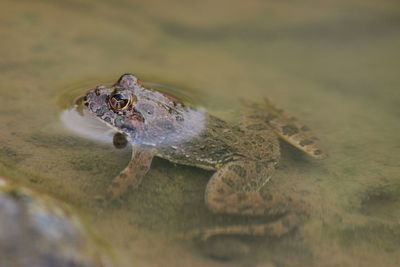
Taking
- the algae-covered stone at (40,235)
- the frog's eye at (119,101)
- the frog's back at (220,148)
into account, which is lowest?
the algae-covered stone at (40,235)

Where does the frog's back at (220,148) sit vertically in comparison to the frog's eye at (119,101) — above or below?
below

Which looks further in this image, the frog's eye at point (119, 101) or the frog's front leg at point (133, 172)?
the frog's eye at point (119, 101)

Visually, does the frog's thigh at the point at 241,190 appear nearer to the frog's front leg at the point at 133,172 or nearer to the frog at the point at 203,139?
the frog at the point at 203,139

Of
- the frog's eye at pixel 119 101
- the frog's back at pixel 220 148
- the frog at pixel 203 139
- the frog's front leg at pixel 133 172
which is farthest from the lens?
the frog's eye at pixel 119 101

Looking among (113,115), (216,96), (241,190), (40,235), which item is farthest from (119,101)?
(40,235)

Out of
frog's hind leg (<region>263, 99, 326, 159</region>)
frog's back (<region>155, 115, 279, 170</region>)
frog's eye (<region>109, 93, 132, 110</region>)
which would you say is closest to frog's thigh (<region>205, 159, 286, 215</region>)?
frog's back (<region>155, 115, 279, 170</region>)

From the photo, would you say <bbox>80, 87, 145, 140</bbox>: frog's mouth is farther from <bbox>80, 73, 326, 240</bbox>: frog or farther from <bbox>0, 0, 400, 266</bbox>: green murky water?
<bbox>0, 0, 400, 266</bbox>: green murky water

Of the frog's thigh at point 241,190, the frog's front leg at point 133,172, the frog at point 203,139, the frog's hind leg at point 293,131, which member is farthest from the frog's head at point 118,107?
the frog's hind leg at point 293,131

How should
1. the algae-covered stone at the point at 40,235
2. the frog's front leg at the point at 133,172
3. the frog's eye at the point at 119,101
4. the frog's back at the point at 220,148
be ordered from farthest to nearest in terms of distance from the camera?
1. the frog's eye at the point at 119,101
2. the frog's back at the point at 220,148
3. the frog's front leg at the point at 133,172
4. the algae-covered stone at the point at 40,235
